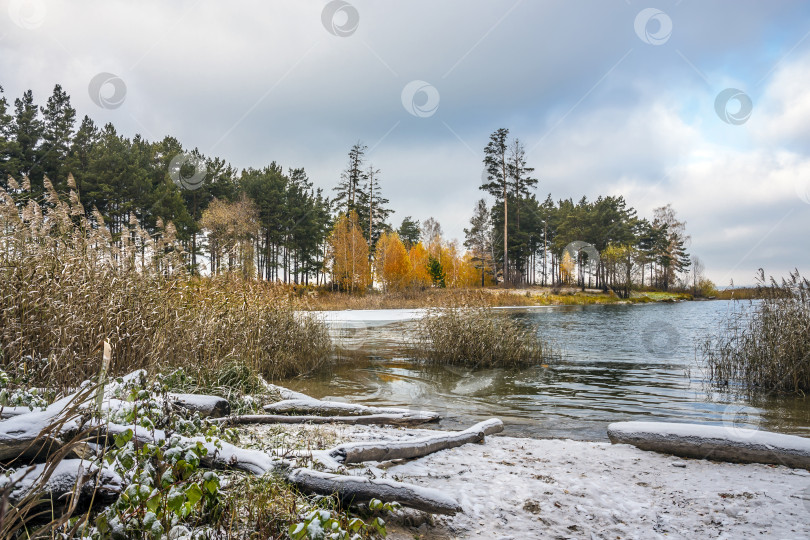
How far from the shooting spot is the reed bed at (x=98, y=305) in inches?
182

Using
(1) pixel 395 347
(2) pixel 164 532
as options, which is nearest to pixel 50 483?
(2) pixel 164 532

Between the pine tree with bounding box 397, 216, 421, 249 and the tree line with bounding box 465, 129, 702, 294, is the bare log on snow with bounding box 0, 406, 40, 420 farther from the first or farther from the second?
the pine tree with bounding box 397, 216, 421, 249

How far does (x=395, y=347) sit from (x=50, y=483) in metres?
12.6

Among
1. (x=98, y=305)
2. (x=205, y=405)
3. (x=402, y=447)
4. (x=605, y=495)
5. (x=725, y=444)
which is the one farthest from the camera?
(x=98, y=305)

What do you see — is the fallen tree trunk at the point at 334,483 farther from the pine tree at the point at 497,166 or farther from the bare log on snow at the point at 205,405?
the pine tree at the point at 497,166

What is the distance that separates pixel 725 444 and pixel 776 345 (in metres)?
5.84

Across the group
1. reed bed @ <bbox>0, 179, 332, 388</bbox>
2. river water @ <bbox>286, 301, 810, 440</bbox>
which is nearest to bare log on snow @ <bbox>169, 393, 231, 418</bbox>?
reed bed @ <bbox>0, 179, 332, 388</bbox>

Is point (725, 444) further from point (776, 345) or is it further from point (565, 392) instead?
point (776, 345)

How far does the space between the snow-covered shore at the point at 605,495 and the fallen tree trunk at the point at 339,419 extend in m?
0.93

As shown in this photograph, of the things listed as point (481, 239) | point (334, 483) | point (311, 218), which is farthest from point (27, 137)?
point (481, 239)

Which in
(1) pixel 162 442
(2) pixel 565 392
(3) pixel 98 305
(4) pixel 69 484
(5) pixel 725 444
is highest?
(3) pixel 98 305

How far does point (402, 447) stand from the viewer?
406cm

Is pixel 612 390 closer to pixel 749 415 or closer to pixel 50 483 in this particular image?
pixel 749 415

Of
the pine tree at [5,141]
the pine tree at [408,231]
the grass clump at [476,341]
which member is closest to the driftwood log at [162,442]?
the grass clump at [476,341]
